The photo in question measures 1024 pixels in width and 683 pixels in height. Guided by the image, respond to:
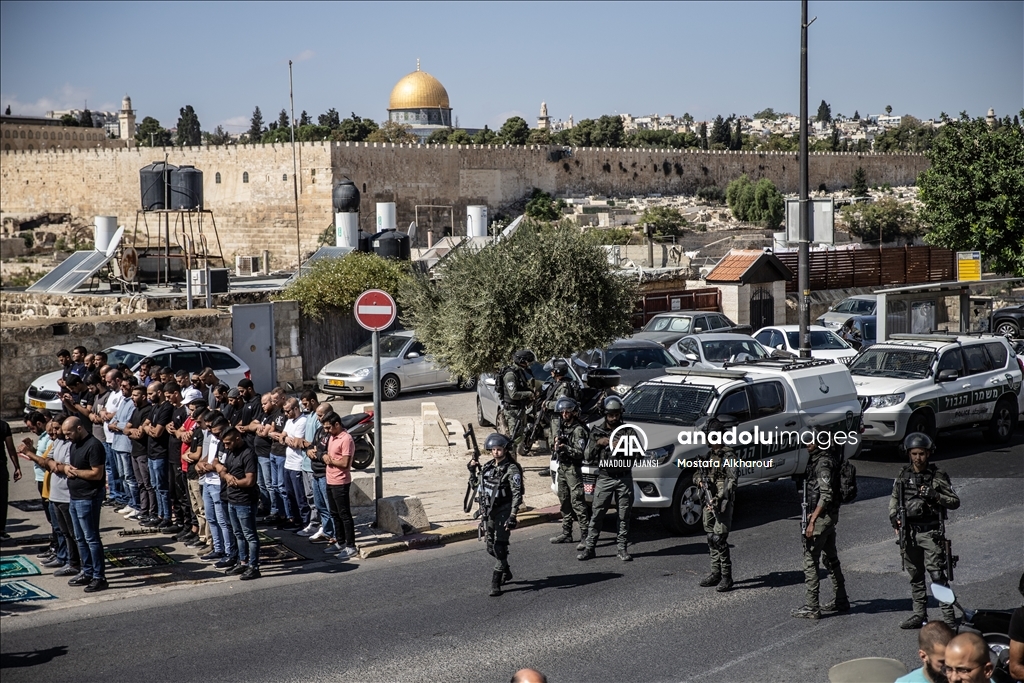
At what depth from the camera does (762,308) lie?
27938 millimetres

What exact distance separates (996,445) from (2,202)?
299 feet

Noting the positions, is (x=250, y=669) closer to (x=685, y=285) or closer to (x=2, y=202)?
(x=685, y=285)

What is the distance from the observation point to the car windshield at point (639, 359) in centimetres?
1795

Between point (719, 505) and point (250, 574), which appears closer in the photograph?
point (719, 505)

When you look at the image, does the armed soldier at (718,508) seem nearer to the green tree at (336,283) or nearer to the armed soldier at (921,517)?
the armed soldier at (921,517)

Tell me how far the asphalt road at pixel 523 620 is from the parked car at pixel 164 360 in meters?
7.89

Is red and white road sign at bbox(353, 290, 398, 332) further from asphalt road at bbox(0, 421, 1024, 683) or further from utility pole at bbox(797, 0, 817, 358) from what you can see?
utility pole at bbox(797, 0, 817, 358)

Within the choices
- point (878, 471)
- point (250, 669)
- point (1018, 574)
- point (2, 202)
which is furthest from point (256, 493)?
point (2, 202)

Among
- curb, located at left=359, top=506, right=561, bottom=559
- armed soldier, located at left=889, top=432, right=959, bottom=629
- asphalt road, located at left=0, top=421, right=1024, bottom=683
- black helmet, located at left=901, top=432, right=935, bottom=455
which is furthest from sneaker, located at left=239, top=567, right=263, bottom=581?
black helmet, located at left=901, top=432, right=935, bottom=455

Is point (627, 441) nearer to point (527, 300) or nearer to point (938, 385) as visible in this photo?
point (527, 300)

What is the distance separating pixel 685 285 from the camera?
29.0 meters

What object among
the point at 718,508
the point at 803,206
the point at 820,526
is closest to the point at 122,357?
the point at 803,206

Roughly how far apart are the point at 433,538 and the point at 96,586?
10.8 feet

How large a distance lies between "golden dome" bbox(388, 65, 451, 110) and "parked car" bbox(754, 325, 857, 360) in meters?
100
